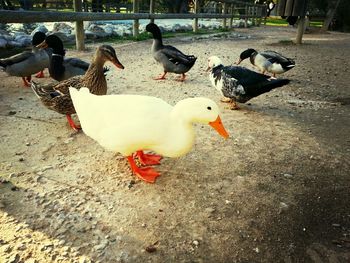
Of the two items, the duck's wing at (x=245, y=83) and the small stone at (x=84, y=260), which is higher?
the duck's wing at (x=245, y=83)

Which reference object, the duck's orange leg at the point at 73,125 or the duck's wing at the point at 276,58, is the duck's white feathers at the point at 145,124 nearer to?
the duck's orange leg at the point at 73,125

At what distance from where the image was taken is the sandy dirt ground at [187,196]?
2234 millimetres

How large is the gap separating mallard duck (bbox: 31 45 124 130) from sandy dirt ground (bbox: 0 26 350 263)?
11.8 inches

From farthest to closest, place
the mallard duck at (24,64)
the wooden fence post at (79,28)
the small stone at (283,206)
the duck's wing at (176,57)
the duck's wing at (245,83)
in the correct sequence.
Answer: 1. the wooden fence post at (79,28)
2. the duck's wing at (176,57)
3. the mallard duck at (24,64)
4. the duck's wing at (245,83)
5. the small stone at (283,206)

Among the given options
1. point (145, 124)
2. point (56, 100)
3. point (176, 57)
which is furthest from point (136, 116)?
point (176, 57)

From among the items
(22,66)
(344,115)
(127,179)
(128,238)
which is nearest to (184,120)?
(127,179)

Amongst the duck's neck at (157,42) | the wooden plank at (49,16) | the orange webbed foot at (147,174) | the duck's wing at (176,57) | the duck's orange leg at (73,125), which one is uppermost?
the wooden plank at (49,16)

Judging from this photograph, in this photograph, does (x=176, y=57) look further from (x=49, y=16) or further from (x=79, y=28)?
(x=79, y=28)

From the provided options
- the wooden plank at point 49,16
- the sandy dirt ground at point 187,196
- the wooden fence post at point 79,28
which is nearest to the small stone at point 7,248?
the sandy dirt ground at point 187,196

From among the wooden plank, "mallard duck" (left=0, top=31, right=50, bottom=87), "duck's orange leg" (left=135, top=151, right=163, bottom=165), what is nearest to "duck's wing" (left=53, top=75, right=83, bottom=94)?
"duck's orange leg" (left=135, top=151, right=163, bottom=165)

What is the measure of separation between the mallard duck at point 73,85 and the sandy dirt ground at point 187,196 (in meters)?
0.30

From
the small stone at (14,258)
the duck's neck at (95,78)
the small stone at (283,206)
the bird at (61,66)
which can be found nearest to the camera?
the small stone at (14,258)

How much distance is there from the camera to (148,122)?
8.71ft

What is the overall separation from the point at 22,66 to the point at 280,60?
4.91 m
